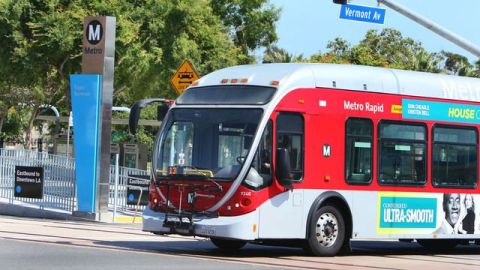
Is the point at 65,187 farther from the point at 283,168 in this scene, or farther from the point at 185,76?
the point at 283,168

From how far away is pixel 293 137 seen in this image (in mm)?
15727

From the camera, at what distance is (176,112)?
1631cm

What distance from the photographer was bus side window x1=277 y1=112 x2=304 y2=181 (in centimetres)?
1555

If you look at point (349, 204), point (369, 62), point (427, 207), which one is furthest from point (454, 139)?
point (369, 62)

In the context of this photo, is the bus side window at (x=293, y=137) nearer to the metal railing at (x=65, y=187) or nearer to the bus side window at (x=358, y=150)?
the bus side window at (x=358, y=150)

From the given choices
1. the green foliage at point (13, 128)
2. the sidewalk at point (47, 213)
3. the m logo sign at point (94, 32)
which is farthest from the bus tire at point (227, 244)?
the green foliage at point (13, 128)

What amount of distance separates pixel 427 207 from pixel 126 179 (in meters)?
10.6

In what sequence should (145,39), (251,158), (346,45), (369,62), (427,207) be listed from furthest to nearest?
1. (346,45)
2. (369,62)
3. (145,39)
4. (427,207)
5. (251,158)

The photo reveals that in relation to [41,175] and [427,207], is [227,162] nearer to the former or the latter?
[427,207]

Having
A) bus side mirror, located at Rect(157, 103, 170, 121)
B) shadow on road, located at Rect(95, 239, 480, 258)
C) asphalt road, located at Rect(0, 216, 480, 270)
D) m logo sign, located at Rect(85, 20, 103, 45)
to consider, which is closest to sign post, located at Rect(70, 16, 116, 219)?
m logo sign, located at Rect(85, 20, 103, 45)

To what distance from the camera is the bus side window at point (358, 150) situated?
16.4 meters

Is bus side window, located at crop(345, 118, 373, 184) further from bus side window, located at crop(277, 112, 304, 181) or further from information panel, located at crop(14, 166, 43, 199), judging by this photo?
information panel, located at crop(14, 166, 43, 199)

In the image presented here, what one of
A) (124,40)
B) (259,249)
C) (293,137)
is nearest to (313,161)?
(293,137)

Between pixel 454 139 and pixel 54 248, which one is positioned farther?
pixel 454 139
